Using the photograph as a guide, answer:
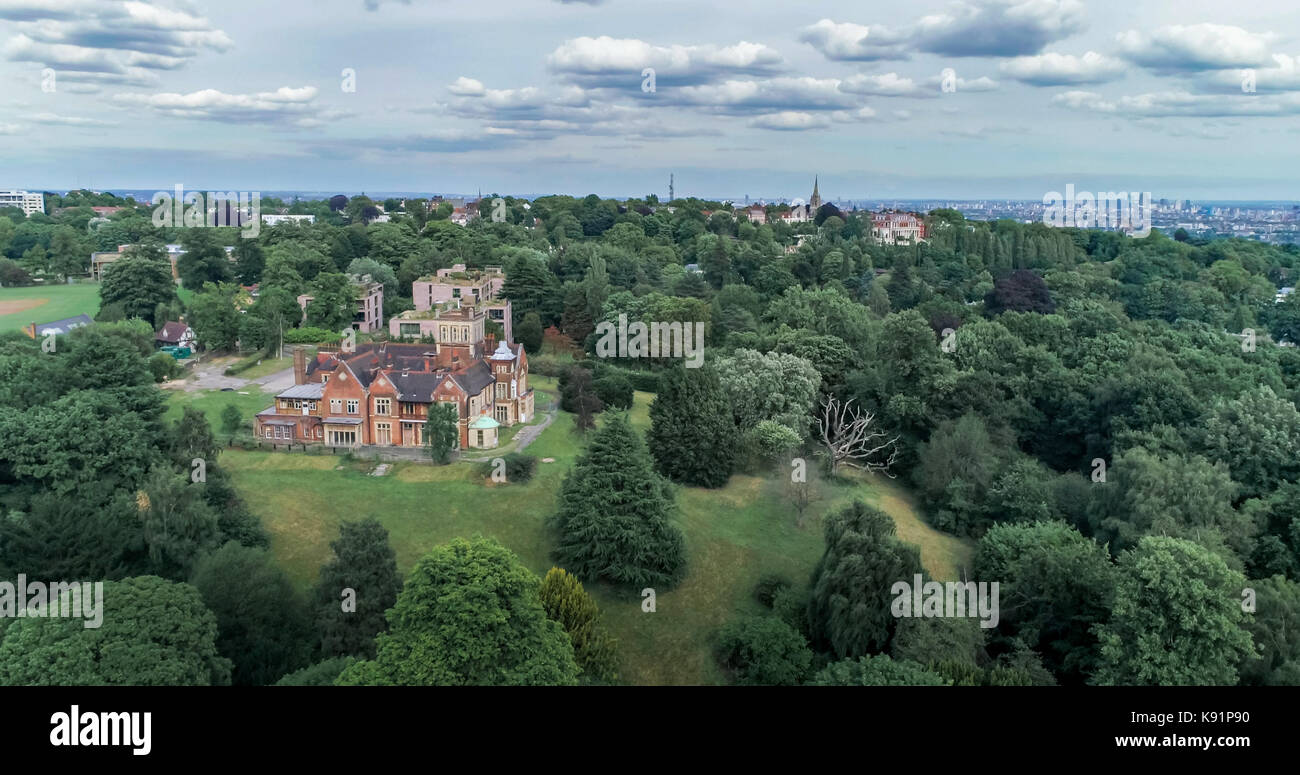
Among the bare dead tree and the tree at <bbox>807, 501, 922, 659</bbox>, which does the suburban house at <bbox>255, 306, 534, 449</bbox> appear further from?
the tree at <bbox>807, 501, 922, 659</bbox>

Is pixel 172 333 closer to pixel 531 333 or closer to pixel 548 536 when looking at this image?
pixel 531 333

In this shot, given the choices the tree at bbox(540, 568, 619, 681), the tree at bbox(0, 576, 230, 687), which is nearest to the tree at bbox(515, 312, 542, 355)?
the tree at bbox(540, 568, 619, 681)

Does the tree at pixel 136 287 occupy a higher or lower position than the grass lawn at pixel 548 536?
higher

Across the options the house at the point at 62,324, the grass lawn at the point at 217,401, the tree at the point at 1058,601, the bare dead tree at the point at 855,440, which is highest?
the house at the point at 62,324

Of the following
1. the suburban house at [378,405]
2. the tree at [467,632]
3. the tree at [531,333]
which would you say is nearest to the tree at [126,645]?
the tree at [467,632]

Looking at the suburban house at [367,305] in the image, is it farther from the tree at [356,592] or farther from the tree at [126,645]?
the tree at [126,645]
